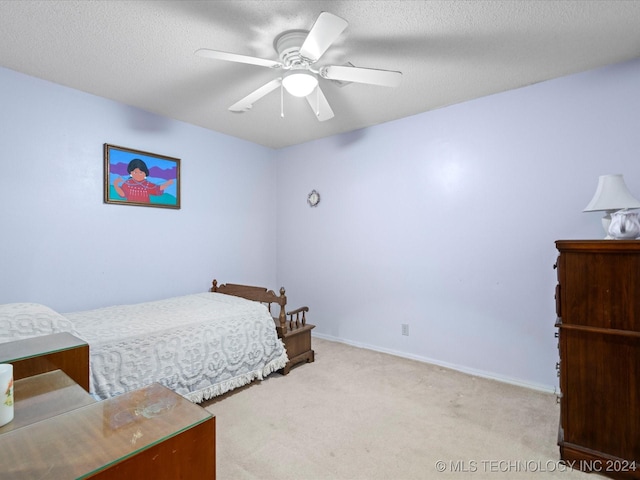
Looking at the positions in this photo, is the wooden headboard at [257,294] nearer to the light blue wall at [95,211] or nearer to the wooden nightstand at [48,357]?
the light blue wall at [95,211]

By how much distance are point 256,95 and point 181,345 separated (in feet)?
5.87

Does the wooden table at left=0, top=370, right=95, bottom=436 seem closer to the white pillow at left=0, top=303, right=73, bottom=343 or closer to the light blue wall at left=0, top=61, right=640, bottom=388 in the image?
the white pillow at left=0, top=303, right=73, bottom=343

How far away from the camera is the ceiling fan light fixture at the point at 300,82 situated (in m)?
1.92

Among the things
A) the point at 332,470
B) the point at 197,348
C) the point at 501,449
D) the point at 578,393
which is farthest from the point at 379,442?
the point at 197,348

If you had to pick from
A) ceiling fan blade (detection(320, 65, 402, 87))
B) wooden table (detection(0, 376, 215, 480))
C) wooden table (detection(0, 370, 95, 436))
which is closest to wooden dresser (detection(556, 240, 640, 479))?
ceiling fan blade (detection(320, 65, 402, 87))

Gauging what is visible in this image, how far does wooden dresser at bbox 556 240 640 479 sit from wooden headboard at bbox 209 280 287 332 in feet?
6.76

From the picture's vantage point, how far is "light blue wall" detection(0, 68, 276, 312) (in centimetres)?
251

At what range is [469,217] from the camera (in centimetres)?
298

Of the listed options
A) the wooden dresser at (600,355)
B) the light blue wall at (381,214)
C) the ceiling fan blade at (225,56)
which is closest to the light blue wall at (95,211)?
the light blue wall at (381,214)

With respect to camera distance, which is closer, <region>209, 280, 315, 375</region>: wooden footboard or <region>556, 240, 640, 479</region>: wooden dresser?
<region>556, 240, 640, 479</region>: wooden dresser

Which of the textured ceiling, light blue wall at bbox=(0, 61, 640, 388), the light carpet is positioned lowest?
the light carpet

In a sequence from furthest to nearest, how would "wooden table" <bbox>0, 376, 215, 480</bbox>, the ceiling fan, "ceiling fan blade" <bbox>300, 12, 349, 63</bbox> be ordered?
1. the ceiling fan
2. "ceiling fan blade" <bbox>300, 12, 349, 63</bbox>
3. "wooden table" <bbox>0, 376, 215, 480</bbox>

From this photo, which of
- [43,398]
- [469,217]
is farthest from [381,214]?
[43,398]

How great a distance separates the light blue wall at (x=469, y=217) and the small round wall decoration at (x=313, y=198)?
2.9 inches
